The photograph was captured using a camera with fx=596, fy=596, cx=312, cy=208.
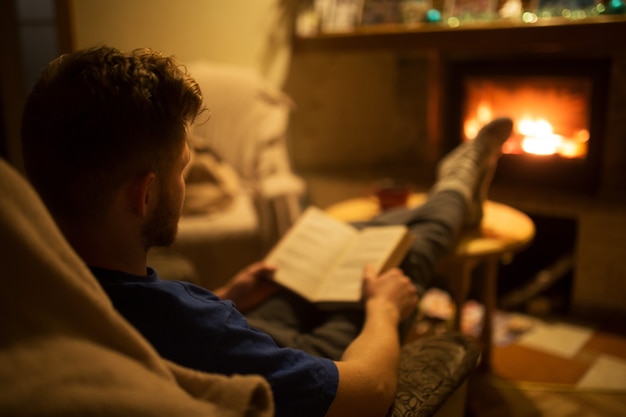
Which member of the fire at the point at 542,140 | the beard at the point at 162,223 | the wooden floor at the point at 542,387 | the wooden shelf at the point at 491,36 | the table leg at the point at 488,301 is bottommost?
the wooden floor at the point at 542,387

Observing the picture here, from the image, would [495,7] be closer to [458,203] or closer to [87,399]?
[458,203]

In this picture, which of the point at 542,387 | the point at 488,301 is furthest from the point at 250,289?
the point at 542,387

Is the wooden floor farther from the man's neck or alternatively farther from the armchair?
the man's neck

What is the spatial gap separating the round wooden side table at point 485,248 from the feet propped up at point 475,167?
0.09 m

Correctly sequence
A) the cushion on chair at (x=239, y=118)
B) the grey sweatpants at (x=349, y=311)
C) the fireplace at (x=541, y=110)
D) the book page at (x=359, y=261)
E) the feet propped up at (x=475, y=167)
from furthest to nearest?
the cushion on chair at (x=239, y=118), the fireplace at (x=541, y=110), the feet propped up at (x=475, y=167), the book page at (x=359, y=261), the grey sweatpants at (x=349, y=311)

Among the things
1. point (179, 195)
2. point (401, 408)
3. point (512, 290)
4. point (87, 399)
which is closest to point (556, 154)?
point (512, 290)

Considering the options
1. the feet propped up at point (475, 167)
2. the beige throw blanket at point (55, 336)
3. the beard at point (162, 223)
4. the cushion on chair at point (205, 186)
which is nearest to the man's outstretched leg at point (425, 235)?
the feet propped up at point (475, 167)

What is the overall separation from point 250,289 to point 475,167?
0.74 m

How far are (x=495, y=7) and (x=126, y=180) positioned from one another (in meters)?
2.31

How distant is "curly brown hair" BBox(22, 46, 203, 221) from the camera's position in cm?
64

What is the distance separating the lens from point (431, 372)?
35.9 inches

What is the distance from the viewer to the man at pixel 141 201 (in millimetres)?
650

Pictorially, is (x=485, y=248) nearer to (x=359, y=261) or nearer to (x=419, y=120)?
(x=359, y=261)

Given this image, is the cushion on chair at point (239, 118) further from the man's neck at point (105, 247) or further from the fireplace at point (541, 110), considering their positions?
the man's neck at point (105, 247)
